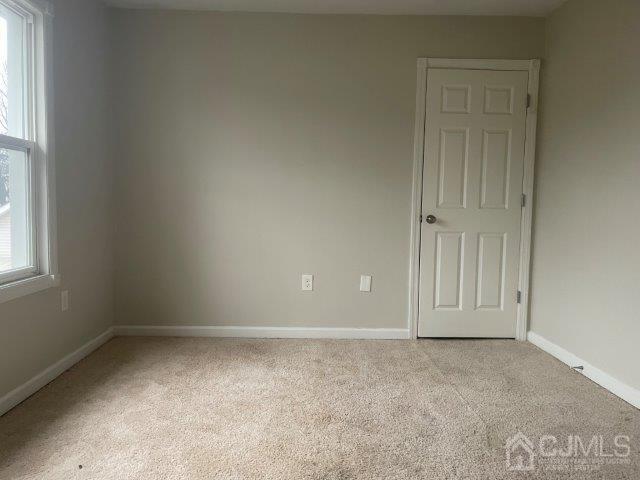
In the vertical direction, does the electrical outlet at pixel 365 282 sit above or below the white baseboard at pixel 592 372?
above

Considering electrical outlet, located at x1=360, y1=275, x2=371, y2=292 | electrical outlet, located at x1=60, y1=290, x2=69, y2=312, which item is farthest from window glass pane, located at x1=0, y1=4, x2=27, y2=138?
electrical outlet, located at x1=360, y1=275, x2=371, y2=292

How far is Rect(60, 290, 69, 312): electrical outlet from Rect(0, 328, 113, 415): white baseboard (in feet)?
→ 0.96

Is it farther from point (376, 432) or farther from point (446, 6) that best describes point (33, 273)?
point (446, 6)

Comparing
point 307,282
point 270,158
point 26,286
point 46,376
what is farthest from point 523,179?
point 46,376

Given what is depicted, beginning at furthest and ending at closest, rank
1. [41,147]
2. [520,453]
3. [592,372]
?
[592,372] < [41,147] < [520,453]

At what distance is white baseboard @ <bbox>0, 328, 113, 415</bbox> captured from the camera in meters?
1.83

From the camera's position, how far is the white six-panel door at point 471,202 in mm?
2803

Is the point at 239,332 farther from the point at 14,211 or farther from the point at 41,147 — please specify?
the point at 41,147

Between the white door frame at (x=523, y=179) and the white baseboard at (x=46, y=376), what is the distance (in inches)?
87.2

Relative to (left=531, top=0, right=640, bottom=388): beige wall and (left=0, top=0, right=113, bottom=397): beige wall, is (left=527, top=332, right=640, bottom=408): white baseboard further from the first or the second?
(left=0, top=0, right=113, bottom=397): beige wall

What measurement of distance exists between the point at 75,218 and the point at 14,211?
41 cm

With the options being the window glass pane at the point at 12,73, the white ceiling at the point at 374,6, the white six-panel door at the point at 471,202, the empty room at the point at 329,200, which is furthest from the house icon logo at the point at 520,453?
the window glass pane at the point at 12,73

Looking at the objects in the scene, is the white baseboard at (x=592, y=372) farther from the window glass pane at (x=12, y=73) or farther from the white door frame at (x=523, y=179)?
the window glass pane at (x=12, y=73)

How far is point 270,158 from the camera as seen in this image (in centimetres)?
284
